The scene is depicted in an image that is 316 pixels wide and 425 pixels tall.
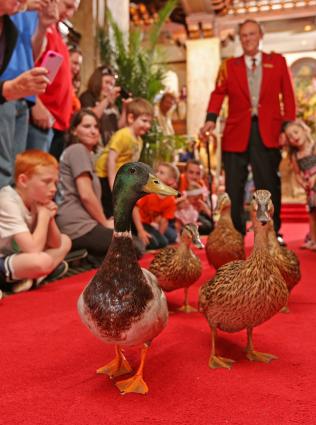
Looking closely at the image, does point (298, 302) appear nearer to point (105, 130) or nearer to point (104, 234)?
point (104, 234)

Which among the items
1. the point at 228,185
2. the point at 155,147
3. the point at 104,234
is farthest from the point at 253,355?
the point at 155,147

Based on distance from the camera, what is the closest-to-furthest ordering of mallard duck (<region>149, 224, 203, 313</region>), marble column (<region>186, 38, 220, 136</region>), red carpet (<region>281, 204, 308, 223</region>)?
1. mallard duck (<region>149, 224, 203, 313</region>)
2. red carpet (<region>281, 204, 308, 223</region>)
3. marble column (<region>186, 38, 220, 136</region>)

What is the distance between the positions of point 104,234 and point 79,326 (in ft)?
5.11

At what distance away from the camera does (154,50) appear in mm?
5871

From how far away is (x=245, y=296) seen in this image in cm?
138

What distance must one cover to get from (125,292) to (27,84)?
135 cm

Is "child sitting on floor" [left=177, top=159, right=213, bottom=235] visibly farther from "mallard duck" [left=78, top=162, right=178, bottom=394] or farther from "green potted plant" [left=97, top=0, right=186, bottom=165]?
"mallard duck" [left=78, top=162, right=178, bottom=394]

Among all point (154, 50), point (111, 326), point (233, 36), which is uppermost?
point (233, 36)

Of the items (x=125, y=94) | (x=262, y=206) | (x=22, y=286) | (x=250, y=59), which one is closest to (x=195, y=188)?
(x=125, y=94)

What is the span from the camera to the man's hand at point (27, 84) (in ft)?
7.04

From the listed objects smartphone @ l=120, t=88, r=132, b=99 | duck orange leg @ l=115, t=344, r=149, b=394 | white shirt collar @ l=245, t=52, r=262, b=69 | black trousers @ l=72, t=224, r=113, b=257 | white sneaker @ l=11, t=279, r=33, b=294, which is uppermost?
white shirt collar @ l=245, t=52, r=262, b=69

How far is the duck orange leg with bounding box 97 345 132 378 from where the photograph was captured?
4.45ft

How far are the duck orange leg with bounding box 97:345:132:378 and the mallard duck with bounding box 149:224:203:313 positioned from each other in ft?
2.03

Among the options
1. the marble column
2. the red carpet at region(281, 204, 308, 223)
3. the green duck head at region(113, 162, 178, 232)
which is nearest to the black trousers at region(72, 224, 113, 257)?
the green duck head at region(113, 162, 178, 232)
